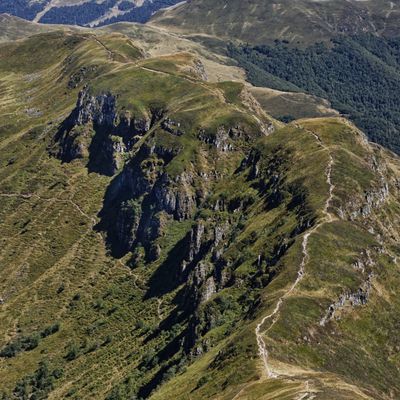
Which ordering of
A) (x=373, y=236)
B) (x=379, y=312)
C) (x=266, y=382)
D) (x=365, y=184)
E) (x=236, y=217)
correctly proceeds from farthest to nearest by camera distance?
1. (x=236, y=217)
2. (x=365, y=184)
3. (x=373, y=236)
4. (x=379, y=312)
5. (x=266, y=382)

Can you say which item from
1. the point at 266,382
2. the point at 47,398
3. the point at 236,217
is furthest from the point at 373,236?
the point at 47,398

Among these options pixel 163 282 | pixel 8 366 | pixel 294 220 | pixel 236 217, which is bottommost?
pixel 8 366

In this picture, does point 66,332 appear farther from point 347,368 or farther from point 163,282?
point 347,368

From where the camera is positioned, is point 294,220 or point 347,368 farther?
point 294,220

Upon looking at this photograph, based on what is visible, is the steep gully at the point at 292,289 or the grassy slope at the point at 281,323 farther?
the grassy slope at the point at 281,323

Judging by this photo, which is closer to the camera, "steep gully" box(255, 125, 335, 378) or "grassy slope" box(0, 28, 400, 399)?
"steep gully" box(255, 125, 335, 378)

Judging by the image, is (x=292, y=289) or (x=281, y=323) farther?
(x=292, y=289)

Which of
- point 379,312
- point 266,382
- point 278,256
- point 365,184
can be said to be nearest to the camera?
point 266,382

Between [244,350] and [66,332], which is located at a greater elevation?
[244,350]

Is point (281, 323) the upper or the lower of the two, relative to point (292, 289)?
lower

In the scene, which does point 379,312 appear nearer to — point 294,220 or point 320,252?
A: point 320,252
